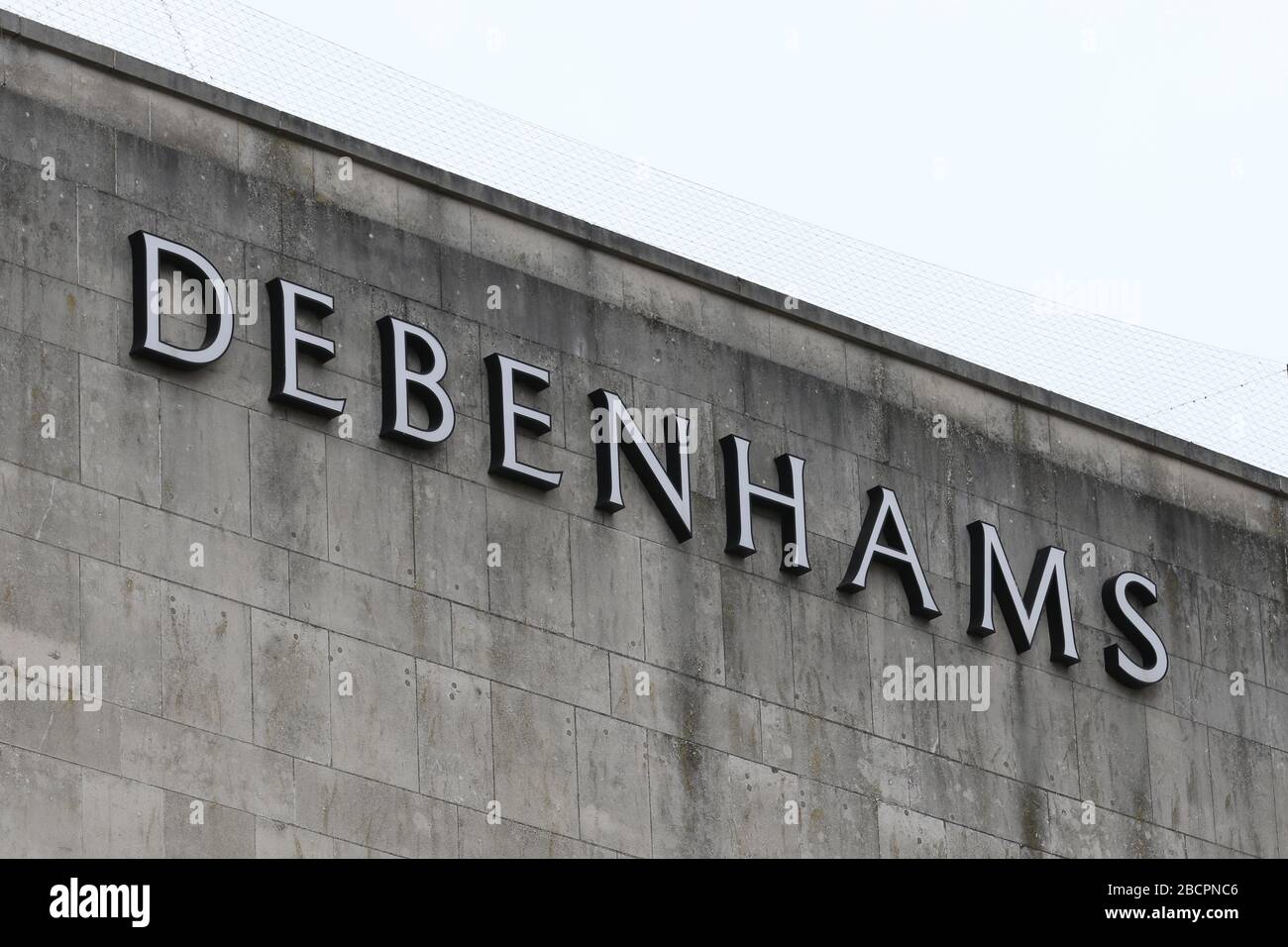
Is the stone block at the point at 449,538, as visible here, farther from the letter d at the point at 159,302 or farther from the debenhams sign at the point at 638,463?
the letter d at the point at 159,302

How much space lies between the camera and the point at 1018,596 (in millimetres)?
31984

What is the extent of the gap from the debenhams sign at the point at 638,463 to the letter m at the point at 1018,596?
0.01 metres

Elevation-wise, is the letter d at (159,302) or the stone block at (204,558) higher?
the letter d at (159,302)

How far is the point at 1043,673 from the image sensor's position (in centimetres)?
3198

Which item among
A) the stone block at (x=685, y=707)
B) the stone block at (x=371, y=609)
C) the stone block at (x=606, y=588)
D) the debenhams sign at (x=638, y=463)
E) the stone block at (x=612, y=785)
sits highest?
the debenhams sign at (x=638, y=463)

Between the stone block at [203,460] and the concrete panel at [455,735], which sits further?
the concrete panel at [455,735]

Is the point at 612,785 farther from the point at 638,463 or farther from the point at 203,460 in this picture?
the point at 203,460

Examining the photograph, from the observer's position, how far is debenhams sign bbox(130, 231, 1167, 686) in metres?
26.5

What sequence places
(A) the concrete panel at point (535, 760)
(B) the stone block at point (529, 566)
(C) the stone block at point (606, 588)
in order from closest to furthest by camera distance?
(A) the concrete panel at point (535, 760) < (B) the stone block at point (529, 566) < (C) the stone block at point (606, 588)

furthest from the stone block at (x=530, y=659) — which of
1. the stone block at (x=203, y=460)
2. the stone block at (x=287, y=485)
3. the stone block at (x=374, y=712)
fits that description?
the stone block at (x=203, y=460)

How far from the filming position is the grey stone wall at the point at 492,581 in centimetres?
2520

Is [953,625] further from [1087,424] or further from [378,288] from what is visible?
[378,288]

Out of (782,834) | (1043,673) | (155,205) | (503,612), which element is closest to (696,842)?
(782,834)

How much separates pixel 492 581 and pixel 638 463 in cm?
240
